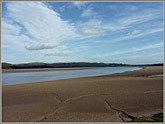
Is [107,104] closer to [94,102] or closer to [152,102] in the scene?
[94,102]

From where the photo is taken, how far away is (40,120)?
625cm

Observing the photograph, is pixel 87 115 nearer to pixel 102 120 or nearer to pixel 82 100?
pixel 102 120

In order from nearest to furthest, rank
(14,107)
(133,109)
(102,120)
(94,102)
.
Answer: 1. (102,120)
2. (133,109)
3. (14,107)
4. (94,102)

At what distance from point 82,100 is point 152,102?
4187 millimetres

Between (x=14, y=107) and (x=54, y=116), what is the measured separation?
292 cm

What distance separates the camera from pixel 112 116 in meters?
6.42

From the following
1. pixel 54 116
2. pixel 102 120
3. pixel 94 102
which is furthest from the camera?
pixel 94 102

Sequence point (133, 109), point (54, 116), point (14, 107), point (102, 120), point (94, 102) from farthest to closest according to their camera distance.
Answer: point (94, 102) → point (14, 107) → point (133, 109) → point (54, 116) → point (102, 120)

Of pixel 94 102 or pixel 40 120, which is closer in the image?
pixel 40 120

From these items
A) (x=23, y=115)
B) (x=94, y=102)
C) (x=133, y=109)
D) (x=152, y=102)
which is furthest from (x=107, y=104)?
(x=23, y=115)

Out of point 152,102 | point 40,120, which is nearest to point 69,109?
point 40,120

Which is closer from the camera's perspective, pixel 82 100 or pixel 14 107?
pixel 14 107

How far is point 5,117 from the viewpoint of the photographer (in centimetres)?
675

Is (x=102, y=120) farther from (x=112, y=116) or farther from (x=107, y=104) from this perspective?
(x=107, y=104)
